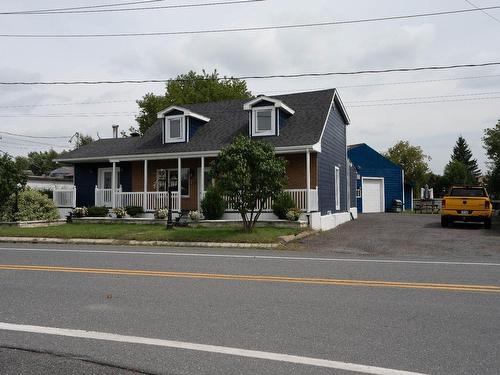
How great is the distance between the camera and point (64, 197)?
87.6 feet

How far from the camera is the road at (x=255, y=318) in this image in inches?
182

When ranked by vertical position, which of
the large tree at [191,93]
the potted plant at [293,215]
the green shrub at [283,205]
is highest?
the large tree at [191,93]

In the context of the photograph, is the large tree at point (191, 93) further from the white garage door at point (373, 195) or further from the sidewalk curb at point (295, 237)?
the sidewalk curb at point (295, 237)

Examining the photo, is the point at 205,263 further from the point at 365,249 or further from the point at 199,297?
the point at 365,249

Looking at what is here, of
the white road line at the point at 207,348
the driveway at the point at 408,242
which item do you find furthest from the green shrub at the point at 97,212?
the white road line at the point at 207,348

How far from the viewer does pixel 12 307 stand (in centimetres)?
685

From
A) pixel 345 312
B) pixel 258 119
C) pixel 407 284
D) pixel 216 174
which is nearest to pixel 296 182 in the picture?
pixel 258 119

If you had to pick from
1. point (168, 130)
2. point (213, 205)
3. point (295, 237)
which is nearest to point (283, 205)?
point (295, 237)

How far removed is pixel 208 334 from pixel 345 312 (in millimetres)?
1990

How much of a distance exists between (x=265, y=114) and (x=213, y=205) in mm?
5373

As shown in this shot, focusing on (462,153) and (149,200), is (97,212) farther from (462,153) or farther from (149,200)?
(462,153)

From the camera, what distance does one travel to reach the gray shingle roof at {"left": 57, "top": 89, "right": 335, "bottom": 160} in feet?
72.2

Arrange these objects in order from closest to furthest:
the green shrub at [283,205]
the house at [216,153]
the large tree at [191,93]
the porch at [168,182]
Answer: the green shrub at [283,205], the porch at [168,182], the house at [216,153], the large tree at [191,93]

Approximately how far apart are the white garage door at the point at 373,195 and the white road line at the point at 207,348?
3195cm
